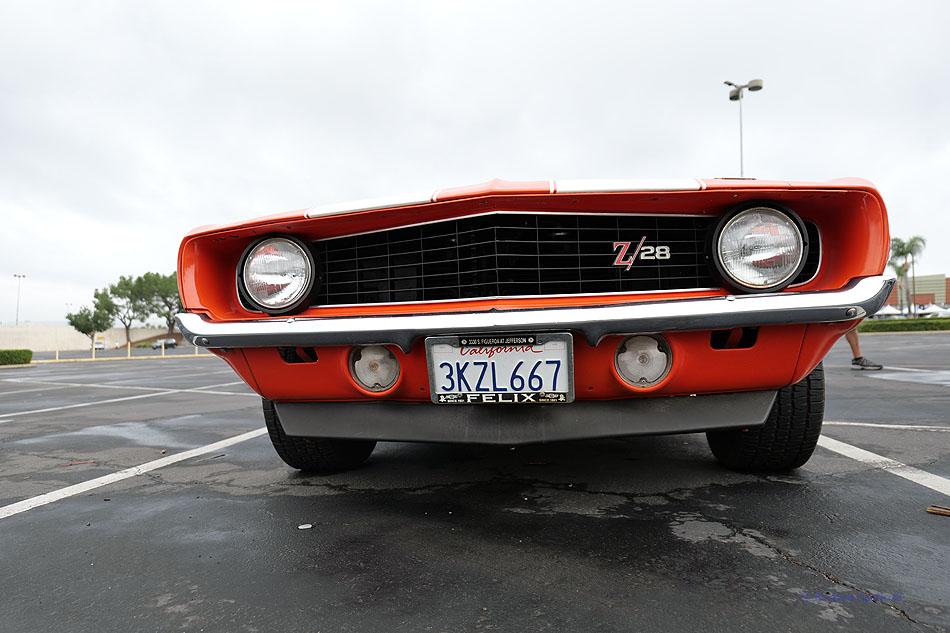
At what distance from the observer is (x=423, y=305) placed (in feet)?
6.64

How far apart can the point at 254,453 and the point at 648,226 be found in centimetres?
245

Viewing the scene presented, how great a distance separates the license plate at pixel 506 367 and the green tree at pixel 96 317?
207ft

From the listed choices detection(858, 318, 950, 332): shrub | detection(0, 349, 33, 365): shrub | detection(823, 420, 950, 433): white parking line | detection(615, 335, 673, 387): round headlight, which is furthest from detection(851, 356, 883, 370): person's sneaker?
detection(858, 318, 950, 332): shrub

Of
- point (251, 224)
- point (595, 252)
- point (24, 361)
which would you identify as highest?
point (251, 224)

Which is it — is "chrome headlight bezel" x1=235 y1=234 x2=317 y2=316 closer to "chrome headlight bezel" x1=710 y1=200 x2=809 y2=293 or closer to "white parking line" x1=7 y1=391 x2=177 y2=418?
"chrome headlight bezel" x1=710 y1=200 x2=809 y2=293

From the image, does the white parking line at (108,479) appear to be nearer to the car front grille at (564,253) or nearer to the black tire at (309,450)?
the black tire at (309,450)

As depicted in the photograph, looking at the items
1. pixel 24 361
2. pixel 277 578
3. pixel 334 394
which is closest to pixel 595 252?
pixel 334 394

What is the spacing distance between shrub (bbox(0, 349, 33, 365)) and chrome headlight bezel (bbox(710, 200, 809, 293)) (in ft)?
76.7

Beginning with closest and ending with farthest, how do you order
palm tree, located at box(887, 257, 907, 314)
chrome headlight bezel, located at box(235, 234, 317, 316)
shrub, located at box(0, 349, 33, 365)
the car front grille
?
the car front grille → chrome headlight bezel, located at box(235, 234, 317, 316) → shrub, located at box(0, 349, 33, 365) → palm tree, located at box(887, 257, 907, 314)

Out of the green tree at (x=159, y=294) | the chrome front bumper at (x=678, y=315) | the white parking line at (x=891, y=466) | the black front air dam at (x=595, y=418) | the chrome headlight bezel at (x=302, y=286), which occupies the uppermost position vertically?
the green tree at (x=159, y=294)

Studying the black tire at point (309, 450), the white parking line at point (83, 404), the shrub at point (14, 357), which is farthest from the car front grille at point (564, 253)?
the shrub at point (14, 357)

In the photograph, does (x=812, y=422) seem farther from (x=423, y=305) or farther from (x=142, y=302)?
(x=142, y=302)

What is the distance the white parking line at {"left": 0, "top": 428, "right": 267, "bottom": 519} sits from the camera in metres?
2.27

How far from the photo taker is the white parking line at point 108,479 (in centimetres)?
227
